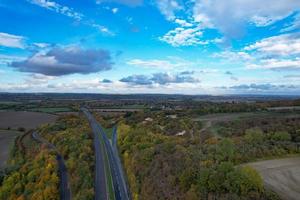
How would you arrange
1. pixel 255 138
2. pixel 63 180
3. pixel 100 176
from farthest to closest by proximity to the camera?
pixel 63 180 → pixel 100 176 → pixel 255 138

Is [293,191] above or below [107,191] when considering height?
above

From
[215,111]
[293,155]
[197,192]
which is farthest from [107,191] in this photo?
[215,111]

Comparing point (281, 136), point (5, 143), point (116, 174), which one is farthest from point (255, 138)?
point (5, 143)

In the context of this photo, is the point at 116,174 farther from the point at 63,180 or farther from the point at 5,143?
the point at 5,143

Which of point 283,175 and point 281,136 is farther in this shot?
point 281,136

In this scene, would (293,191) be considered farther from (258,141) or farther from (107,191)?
(107,191)

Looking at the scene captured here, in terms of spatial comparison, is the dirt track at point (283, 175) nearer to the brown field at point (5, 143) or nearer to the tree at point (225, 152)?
the tree at point (225, 152)

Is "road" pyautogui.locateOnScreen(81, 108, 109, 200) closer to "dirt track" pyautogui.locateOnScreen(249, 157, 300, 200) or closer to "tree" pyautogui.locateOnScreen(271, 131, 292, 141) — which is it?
"dirt track" pyautogui.locateOnScreen(249, 157, 300, 200)
